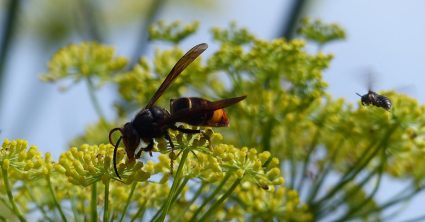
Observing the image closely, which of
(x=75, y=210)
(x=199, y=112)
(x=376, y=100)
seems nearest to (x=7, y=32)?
(x=75, y=210)

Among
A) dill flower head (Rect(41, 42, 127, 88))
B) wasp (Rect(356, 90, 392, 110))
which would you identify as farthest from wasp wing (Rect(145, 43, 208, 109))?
dill flower head (Rect(41, 42, 127, 88))

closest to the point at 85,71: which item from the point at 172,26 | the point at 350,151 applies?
the point at 172,26

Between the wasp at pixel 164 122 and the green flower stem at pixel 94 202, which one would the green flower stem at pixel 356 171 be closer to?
the wasp at pixel 164 122

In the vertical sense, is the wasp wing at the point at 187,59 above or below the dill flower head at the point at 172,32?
below

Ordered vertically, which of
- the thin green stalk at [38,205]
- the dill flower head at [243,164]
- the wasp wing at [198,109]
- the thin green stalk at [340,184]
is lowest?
the dill flower head at [243,164]

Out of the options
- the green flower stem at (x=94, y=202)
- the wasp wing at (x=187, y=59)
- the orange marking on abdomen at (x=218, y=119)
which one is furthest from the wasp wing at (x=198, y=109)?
the green flower stem at (x=94, y=202)
